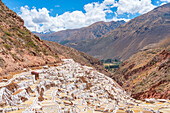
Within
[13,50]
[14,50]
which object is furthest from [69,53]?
[13,50]

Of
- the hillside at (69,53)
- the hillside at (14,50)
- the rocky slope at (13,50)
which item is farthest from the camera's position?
the hillside at (69,53)

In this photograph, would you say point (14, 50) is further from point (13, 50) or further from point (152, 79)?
point (152, 79)

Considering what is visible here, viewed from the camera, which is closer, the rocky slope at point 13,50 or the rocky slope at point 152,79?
the rocky slope at point 13,50

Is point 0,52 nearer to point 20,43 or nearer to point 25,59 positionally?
point 25,59

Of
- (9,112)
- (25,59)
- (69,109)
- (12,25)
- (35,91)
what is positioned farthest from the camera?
(12,25)

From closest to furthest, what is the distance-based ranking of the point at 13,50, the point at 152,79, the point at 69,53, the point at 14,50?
the point at 13,50, the point at 14,50, the point at 152,79, the point at 69,53

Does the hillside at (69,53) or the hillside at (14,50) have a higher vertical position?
the hillside at (69,53)

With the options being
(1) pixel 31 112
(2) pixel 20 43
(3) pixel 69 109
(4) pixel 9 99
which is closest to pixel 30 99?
(4) pixel 9 99

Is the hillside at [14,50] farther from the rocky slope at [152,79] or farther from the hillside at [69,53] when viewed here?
the hillside at [69,53]

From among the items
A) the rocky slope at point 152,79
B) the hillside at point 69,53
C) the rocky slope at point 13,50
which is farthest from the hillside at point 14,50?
the hillside at point 69,53

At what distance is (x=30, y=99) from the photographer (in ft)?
61.9

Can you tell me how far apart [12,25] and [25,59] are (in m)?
19.9

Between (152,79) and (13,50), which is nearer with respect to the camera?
(13,50)

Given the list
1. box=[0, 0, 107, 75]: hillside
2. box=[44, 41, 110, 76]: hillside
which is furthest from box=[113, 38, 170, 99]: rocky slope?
box=[44, 41, 110, 76]: hillside
